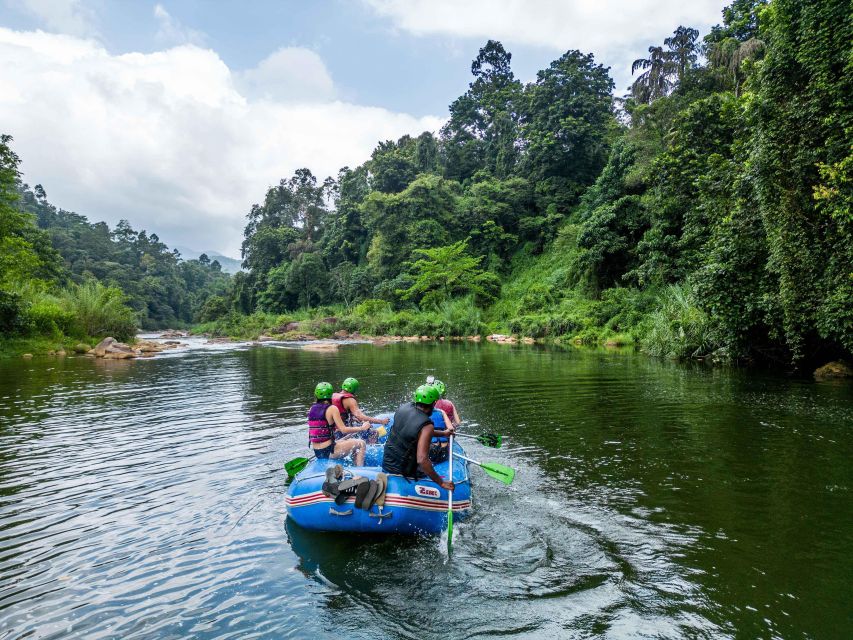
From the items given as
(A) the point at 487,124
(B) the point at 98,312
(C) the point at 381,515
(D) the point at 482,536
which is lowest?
(D) the point at 482,536

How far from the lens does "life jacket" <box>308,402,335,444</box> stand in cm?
715

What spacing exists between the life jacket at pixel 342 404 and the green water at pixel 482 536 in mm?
1380

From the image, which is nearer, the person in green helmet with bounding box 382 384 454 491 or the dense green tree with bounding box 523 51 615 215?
the person in green helmet with bounding box 382 384 454 491

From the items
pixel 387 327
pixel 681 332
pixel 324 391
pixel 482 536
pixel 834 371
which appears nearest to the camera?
pixel 482 536

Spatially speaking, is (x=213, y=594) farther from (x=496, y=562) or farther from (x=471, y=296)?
(x=471, y=296)

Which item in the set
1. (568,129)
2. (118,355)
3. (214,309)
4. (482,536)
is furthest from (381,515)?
(214,309)

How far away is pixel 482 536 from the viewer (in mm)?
5500

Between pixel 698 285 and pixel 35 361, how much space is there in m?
27.7

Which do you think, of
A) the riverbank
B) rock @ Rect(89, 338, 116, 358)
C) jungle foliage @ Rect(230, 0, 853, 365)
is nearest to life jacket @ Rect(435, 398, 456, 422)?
jungle foliage @ Rect(230, 0, 853, 365)

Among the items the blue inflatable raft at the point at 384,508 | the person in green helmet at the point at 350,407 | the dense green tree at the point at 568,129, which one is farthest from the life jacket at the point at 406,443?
the dense green tree at the point at 568,129

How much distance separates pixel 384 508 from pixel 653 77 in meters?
40.4

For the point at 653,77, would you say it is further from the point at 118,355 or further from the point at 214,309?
the point at 214,309

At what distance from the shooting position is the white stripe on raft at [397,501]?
5371 mm

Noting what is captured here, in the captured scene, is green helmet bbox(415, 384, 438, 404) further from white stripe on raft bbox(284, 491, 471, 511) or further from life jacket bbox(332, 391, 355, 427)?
life jacket bbox(332, 391, 355, 427)
